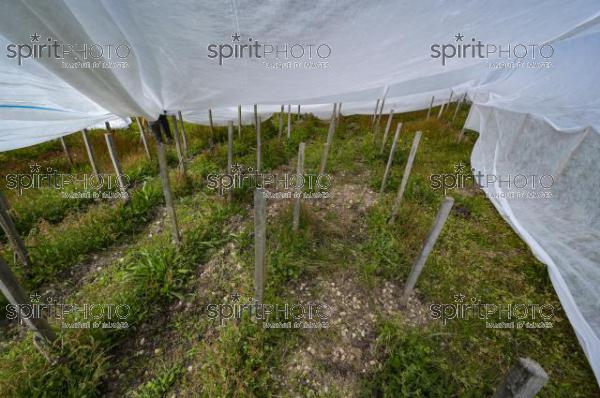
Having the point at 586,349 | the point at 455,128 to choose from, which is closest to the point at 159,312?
the point at 586,349

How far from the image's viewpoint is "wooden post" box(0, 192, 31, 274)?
2.53 meters

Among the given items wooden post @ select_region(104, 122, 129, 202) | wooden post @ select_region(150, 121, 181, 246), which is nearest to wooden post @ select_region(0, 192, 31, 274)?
wooden post @ select_region(104, 122, 129, 202)

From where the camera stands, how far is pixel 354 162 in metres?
5.73

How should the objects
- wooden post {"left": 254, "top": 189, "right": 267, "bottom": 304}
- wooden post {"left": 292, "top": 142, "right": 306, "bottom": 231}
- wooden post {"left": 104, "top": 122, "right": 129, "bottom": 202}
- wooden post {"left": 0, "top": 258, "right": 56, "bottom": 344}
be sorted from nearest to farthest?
wooden post {"left": 0, "top": 258, "right": 56, "bottom": 344} < wooden post {"left": 254, "top": 189, "right": 267, "bottom": 304} < wooden post {"left": 292, "top": 142, "right": 306, "bottom": 231} < wooden post {"left": 104, "top": 122, "right": 129, "bottom": 202}

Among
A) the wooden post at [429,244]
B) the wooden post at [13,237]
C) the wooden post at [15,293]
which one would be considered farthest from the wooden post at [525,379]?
the wooden post at [13,237]

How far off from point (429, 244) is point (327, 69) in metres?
1.84

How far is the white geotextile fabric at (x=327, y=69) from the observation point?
1146 millimetres

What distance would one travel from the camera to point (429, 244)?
2252 mm

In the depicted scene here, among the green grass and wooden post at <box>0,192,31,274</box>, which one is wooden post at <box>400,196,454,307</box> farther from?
wooden post at <box>0,192,31,274</box>

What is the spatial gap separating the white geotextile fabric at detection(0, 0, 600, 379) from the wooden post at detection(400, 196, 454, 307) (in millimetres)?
1227

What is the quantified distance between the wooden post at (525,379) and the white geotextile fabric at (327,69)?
67.3 inches

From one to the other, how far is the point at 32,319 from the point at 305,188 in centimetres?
360

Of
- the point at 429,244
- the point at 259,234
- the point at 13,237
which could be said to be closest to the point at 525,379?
the point at 429,244

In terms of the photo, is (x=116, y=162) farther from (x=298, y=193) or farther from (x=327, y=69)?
(x=327, y=69)
